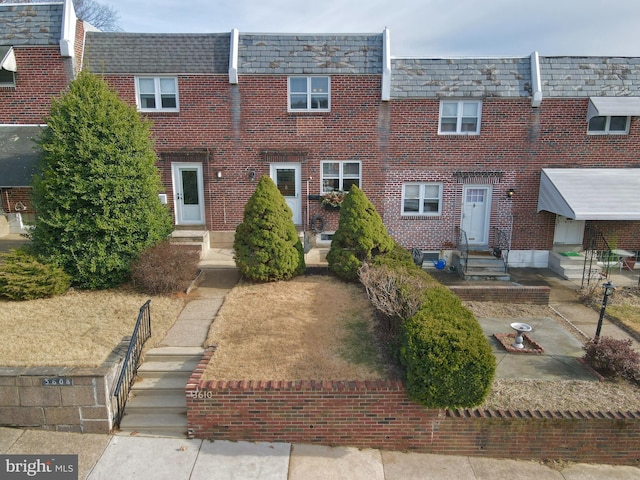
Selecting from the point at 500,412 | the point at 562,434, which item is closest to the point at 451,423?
the point at 500,412

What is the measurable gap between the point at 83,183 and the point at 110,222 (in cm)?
101

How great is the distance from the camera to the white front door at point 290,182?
14.8 m

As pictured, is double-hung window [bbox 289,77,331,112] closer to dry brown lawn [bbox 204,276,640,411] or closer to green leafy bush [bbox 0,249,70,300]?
dry brown lawn [bbox 204,276,640,411]

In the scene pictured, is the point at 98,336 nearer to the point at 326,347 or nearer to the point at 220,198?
the point at 326,347

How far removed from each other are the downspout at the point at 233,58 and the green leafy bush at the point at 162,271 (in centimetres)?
636

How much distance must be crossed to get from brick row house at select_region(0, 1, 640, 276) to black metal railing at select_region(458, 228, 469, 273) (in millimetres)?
229

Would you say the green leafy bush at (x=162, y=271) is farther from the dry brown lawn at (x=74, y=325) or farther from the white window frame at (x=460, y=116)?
the white window frame at (x=460, y=116)

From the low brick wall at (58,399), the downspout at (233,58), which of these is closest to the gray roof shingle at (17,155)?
the downspout at (233,58)

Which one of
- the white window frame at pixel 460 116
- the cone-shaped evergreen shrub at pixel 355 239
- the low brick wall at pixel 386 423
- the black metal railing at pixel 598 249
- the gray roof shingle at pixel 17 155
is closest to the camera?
the low brick wall at pixel 386 423

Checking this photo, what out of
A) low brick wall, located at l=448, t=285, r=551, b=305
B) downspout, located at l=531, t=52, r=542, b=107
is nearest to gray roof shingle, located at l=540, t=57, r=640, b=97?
downspout, located at l=531, t=52, r=542, b=107

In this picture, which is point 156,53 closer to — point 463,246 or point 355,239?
point 355,239

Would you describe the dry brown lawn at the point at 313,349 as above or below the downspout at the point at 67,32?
below

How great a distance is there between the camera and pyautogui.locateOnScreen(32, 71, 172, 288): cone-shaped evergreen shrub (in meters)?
9.60

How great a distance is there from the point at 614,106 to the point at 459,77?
4918mm
